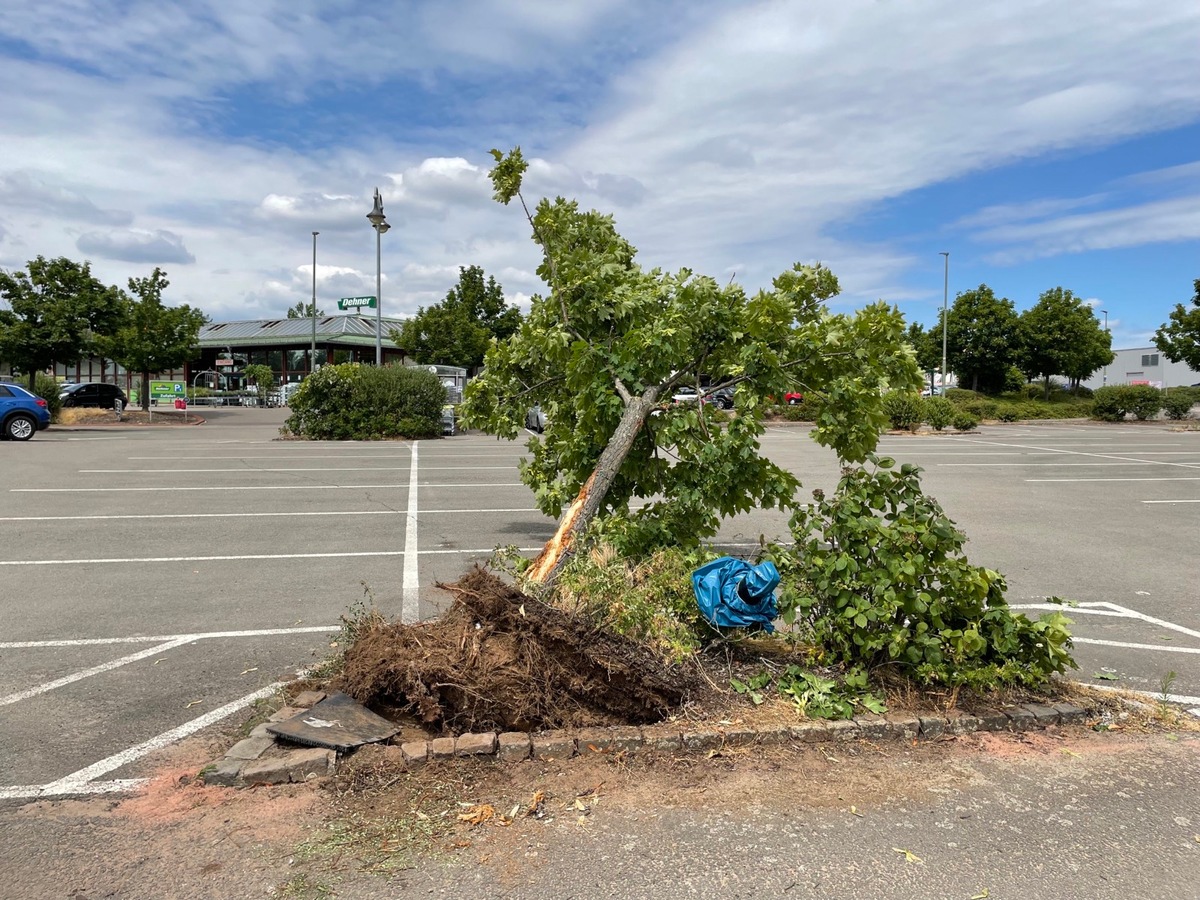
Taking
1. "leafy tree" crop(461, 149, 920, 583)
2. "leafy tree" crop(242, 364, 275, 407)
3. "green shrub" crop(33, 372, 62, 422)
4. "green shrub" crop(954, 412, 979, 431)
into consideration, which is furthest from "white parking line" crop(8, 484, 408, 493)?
"leafy tree" crop(242, 364, 275, 407)

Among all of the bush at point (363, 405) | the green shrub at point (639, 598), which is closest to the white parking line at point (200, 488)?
the green shrub at point (639, 598)

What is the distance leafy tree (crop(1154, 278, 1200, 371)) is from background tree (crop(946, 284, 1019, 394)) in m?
8.57

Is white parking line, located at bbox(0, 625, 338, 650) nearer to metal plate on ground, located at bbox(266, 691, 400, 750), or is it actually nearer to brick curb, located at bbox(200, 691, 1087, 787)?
brick curb, located at bbox(200, 691, 1087, 787)

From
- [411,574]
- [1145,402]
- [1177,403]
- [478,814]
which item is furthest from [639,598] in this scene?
[1177,403]

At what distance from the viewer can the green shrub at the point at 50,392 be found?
34.3 meters

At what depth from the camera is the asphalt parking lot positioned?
479 centimetres

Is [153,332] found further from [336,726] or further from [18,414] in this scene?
[336,726]

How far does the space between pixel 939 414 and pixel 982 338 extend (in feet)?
68.2

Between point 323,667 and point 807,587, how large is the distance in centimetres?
271

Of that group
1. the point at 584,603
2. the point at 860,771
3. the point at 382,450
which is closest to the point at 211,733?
the point at 584,603

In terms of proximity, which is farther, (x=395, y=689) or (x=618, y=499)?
(x=618, y=499)

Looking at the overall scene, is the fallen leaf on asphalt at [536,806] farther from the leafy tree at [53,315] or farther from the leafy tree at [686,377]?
the leafy tree at [53,315]

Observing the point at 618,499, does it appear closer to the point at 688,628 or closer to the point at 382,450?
the point at 688,628

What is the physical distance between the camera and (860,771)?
3.90 m
